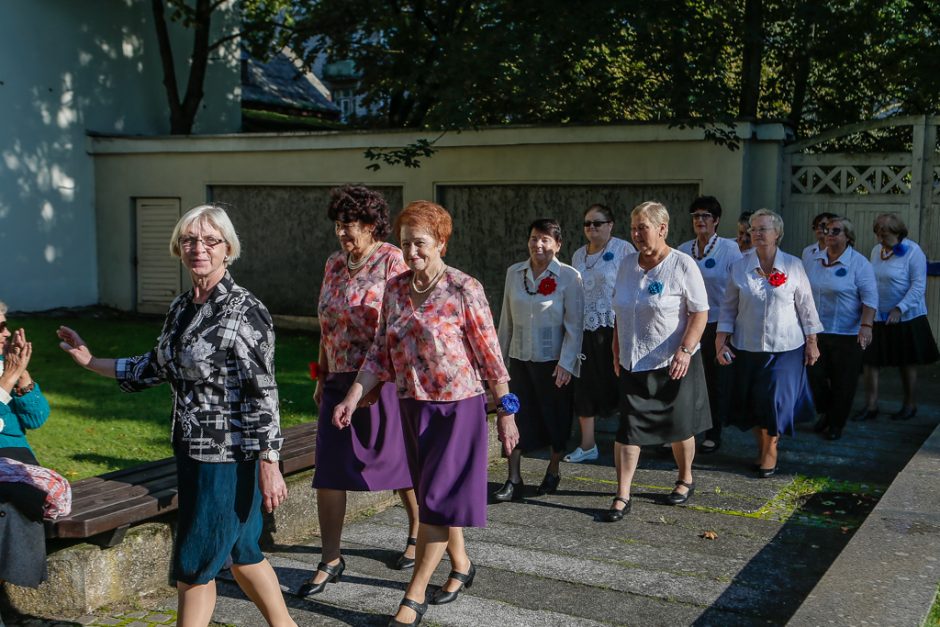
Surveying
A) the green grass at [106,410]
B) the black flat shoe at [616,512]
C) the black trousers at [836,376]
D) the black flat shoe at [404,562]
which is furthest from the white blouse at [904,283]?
the black flat shoe at [404,562]

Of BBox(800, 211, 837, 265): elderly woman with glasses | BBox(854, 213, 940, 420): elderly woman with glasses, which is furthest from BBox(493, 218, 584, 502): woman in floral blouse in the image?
BBox(854, 213, 940, 420): elderly woman with glasses

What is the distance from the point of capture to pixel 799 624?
3867 millimetres

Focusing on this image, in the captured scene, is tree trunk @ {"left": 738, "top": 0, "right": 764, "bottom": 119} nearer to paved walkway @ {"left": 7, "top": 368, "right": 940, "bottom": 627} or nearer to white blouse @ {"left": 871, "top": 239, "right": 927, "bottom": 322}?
white blouse @ {"left": 871, "top": 239, "right": 927, "bottom": 322}

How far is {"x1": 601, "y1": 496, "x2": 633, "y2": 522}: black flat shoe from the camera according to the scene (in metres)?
6.12

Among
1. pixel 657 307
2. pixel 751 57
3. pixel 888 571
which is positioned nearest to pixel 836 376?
pixel 657 307

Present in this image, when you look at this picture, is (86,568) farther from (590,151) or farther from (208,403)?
(590,151)

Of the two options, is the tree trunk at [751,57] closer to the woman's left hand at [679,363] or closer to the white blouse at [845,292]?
the white blouse at [845,292]

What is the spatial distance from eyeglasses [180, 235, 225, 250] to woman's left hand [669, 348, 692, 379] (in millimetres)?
3125

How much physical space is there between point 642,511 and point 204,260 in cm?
353

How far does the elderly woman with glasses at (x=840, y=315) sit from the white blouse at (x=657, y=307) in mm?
2709

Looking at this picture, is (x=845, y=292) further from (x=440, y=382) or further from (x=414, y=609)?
(x=414, y=609)

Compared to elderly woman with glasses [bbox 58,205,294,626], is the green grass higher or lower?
lower

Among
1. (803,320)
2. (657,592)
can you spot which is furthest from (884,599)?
(803,320)

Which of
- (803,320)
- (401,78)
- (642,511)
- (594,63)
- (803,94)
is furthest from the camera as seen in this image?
(401,78)
